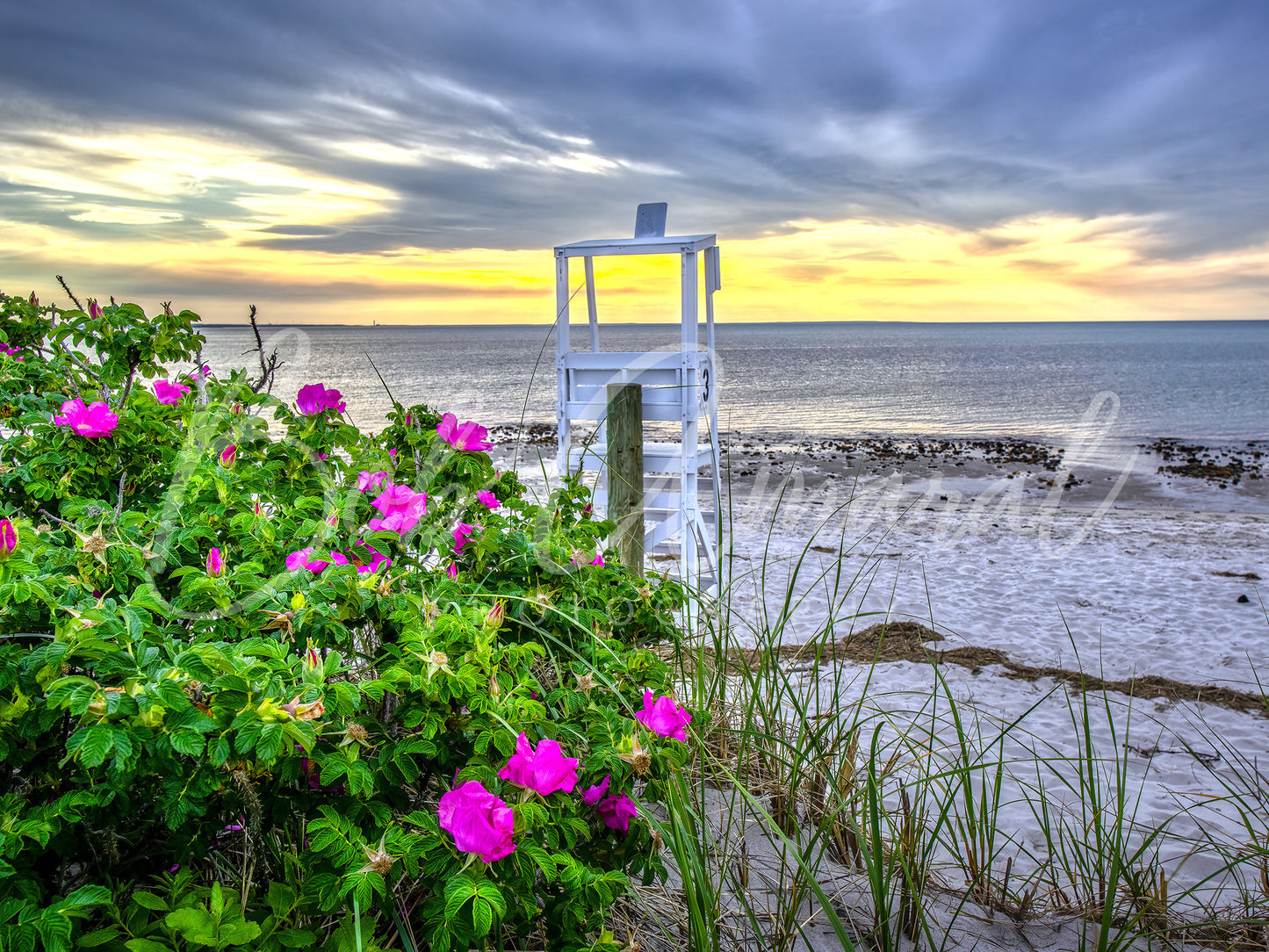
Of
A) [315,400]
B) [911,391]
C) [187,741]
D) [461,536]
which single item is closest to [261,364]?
[315,400]

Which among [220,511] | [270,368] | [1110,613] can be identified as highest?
[270,368]

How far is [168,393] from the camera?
2.47 meters

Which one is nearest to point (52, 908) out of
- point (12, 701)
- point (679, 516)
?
point (12, 701)

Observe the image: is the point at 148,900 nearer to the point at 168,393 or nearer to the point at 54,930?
the point at 54,930

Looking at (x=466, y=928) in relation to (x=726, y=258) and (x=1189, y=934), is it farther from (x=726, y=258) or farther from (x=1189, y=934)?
(x=726, y=258)

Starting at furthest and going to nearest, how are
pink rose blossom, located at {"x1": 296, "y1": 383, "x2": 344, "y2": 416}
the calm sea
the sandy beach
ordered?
the calm sea, the sandy beach, pink rose blossom, located at {"x1": 296, "y1": 383, "x2": 344, "y2": 416}

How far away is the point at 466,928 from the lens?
1.07 meters

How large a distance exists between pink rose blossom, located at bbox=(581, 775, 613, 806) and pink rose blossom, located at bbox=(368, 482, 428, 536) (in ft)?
2.27

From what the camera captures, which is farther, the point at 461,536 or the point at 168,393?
the point at 168,393

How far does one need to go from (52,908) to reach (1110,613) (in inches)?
262

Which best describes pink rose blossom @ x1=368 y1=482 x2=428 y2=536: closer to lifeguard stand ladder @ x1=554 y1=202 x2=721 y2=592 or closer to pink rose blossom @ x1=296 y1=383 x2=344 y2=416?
pink rose blossom @ x1=296 y1=383 x2=344 y2=416

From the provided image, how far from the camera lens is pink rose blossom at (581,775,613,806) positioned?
1.38 meters

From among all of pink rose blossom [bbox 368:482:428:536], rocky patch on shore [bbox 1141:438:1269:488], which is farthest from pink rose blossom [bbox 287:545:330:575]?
rocky patch on shore [bbox 1141:438:1269:488]

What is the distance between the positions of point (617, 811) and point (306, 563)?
0.73 meters
